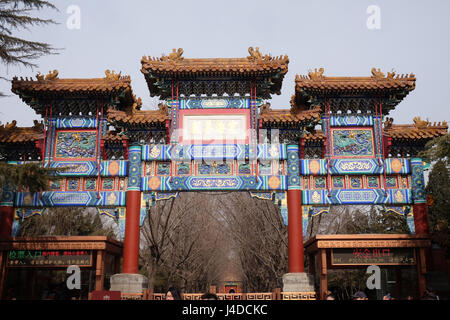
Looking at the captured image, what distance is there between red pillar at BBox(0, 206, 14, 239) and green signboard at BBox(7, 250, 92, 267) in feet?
4.26

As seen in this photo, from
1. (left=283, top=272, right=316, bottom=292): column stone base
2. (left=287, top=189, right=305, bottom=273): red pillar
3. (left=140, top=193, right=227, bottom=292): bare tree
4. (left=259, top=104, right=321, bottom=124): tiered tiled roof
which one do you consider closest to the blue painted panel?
(left=259, top=104, right=321, bottom=124): tiered tiled roof

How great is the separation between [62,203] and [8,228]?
6.09ft

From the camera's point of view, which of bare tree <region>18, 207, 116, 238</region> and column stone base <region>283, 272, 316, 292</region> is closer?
column stone base <region>283, 272, 316, 292</region>

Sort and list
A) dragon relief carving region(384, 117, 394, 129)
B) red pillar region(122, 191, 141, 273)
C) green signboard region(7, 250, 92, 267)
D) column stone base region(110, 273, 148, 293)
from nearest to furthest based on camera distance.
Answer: green signboard region(7, 250, 92, 267), column stone base region(110, 273, 148, 293), red pillar region(122, 191, 141, 273), dragon relief carving region(384, 117, 394, 129)

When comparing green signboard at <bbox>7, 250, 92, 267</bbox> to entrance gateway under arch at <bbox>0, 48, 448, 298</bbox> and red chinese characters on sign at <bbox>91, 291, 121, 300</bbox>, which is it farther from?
red chinese characters on sign at <bbox>91, 291, 121, 300</bbox>

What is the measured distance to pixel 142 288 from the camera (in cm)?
1292

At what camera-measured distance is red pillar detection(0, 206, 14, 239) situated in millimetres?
13688

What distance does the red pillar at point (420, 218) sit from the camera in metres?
13.5

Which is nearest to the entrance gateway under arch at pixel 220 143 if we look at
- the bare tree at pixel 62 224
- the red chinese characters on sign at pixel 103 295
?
the red chinese characters on sign at pixel 103 295

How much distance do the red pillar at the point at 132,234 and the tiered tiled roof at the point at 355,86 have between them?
6497 mm

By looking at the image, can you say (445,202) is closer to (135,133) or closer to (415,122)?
(415,122)

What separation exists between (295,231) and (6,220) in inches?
360

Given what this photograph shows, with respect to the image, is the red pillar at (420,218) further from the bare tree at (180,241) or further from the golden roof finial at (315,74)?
the bare tree at (180,241)

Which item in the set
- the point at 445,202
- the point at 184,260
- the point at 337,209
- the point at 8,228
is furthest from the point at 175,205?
the point at 445,202
